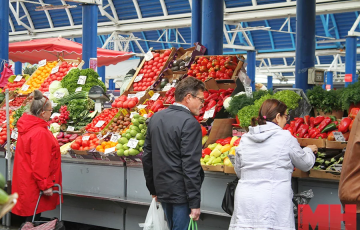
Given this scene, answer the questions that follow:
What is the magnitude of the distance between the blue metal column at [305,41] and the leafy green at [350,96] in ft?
16.5

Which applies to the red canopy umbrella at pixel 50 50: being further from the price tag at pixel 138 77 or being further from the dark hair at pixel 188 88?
the dark hair at pixel 188 88

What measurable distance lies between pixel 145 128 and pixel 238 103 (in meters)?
1.09

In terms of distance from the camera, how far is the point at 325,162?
4.02 metres

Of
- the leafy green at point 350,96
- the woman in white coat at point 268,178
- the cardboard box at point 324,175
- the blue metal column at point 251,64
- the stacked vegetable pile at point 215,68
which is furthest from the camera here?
the blue metal column at point 251,64

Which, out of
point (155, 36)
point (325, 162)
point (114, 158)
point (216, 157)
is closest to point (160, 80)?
point (114, 158)

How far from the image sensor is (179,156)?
3309 mm

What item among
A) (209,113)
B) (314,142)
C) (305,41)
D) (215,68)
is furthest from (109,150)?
(305,41)

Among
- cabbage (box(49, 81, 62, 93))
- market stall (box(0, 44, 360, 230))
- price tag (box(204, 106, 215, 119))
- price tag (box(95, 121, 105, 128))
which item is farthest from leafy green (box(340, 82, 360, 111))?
cabbage (box(49, 81, 62, 93))

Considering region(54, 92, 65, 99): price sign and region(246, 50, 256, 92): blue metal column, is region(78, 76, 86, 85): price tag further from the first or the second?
region(246, 50, 256, 92): blue metal column

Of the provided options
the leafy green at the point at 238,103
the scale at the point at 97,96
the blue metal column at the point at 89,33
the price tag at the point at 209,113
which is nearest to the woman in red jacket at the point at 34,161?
the price tag at the point at 209,113

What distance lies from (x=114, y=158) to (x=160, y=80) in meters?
1.96

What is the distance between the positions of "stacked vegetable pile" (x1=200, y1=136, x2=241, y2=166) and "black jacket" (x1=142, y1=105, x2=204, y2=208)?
119cm

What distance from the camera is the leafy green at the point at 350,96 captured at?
15.8 feet

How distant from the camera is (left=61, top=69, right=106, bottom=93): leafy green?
748 cm
